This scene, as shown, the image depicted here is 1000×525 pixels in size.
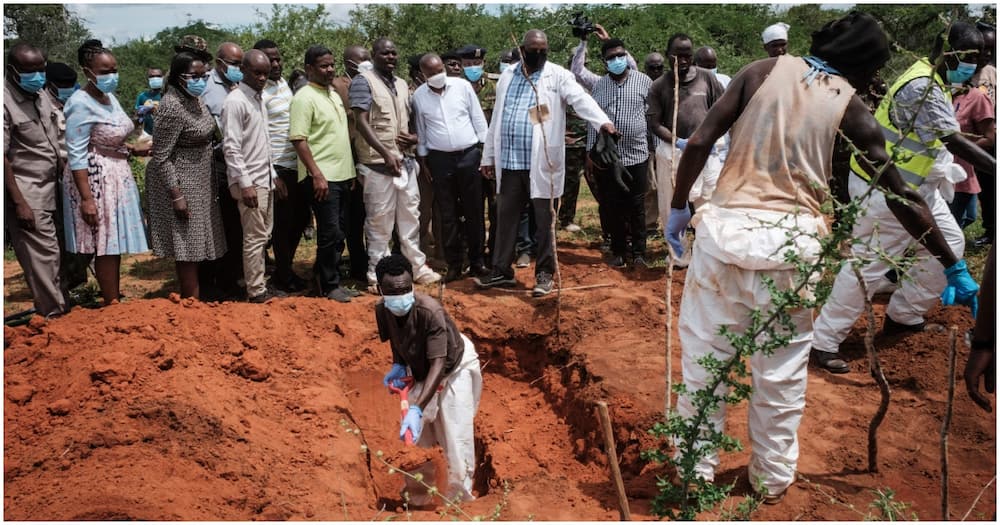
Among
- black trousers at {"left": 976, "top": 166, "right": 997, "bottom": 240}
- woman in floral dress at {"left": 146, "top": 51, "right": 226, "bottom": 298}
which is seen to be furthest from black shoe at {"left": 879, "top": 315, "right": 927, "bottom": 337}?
woman in floral dress at {"left": 146, "top": 51, "right": 226, "bottom": 298}

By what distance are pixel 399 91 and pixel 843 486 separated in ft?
14.7

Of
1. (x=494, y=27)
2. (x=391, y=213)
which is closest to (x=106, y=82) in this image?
(x=391, y=213)

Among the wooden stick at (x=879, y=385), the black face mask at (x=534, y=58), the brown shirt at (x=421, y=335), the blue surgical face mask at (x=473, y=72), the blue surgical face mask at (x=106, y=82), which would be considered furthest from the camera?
the blue surgical face mask at (x=473, y=72)

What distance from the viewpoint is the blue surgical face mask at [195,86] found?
18.2ft

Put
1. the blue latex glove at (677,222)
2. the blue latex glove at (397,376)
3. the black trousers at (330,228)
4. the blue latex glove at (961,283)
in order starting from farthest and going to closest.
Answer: the black trousers at (330,228) < the blue latex glove at (397,376) < the blue latex glove at (961,283) < the blue latex glove at (677,222)

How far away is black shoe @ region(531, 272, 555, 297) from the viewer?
6.55m

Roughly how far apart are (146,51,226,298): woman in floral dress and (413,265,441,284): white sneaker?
1.70 metres

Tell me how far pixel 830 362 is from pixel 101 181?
4838 millimetres

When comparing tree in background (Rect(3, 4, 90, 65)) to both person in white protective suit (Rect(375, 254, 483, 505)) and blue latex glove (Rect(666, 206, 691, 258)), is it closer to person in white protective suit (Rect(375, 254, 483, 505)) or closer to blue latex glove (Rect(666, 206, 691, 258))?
person in white protective suit (Rect(375, 254, 483, 505))

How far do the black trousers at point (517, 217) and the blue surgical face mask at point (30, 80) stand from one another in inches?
127

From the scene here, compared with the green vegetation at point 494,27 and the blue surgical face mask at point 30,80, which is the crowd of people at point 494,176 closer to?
the blue surgical face mask at point 30,80

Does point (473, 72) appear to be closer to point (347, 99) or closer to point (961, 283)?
point (347, 99)

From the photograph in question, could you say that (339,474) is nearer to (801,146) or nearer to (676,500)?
(676,500)

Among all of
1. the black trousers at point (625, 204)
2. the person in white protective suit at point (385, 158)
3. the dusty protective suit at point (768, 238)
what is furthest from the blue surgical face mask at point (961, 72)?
the person in white protective suit at point (385, 158)
